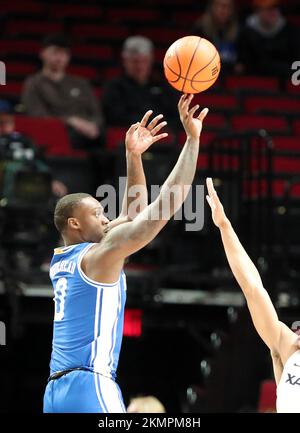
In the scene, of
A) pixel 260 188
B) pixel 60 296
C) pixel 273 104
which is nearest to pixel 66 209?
pixel 60 296

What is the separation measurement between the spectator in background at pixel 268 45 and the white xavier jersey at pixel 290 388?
8.10 metres

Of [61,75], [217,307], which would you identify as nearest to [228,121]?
[61,75]

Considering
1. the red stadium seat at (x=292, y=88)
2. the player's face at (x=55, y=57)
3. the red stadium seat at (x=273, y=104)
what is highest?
the red stadium seat at (x=292, y=88)

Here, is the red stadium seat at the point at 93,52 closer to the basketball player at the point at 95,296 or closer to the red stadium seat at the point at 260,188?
the red stadium seat at the point at 260,188

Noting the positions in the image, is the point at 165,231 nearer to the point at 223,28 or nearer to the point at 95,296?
the point at 223,28

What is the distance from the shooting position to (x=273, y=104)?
1281cm

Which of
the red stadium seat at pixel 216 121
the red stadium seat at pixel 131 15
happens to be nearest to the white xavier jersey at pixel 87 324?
the red stadium seat at pixel 216 121

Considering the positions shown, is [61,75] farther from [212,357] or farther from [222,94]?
[212,357]

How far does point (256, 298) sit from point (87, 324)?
3.03 feet

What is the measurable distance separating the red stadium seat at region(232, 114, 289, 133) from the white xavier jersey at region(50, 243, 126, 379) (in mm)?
6179

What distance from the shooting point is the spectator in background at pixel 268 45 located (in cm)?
1362

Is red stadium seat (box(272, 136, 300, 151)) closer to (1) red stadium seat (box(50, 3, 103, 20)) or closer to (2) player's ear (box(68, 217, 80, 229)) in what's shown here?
(1) red stadium seat (box(50, 3, 103, 20))
